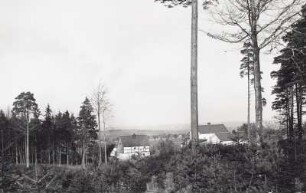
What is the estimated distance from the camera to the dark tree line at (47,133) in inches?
2280

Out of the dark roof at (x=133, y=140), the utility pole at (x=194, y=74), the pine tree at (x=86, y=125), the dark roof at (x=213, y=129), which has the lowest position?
the dark roof at (x=133, y=140)

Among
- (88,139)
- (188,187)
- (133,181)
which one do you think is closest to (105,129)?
(88,139)

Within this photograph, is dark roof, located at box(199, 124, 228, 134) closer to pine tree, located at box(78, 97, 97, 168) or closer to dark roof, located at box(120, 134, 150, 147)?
dark roof, located at box(120, 134, 150, 147)

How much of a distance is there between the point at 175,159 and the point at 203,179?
165 centimetres

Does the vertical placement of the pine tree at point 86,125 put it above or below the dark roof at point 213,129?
above

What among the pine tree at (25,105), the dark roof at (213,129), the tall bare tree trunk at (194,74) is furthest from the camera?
the dark roof at (213,129)

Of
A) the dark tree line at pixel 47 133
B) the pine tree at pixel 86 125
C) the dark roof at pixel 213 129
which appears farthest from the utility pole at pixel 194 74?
the dark roof at pixel 213 129

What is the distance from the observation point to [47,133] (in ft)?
221

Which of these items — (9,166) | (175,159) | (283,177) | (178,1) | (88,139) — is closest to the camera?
(283,177)

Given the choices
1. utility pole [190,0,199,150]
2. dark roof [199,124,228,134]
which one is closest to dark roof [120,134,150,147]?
dark roof [199,124,228,134]

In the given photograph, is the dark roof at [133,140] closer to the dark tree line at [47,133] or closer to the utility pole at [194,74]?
the dark tree line at [47,133]

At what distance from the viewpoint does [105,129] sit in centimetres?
4709

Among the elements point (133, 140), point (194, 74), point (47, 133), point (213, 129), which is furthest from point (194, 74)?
point (213, 129)

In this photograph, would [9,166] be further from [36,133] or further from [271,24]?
[36,133]
